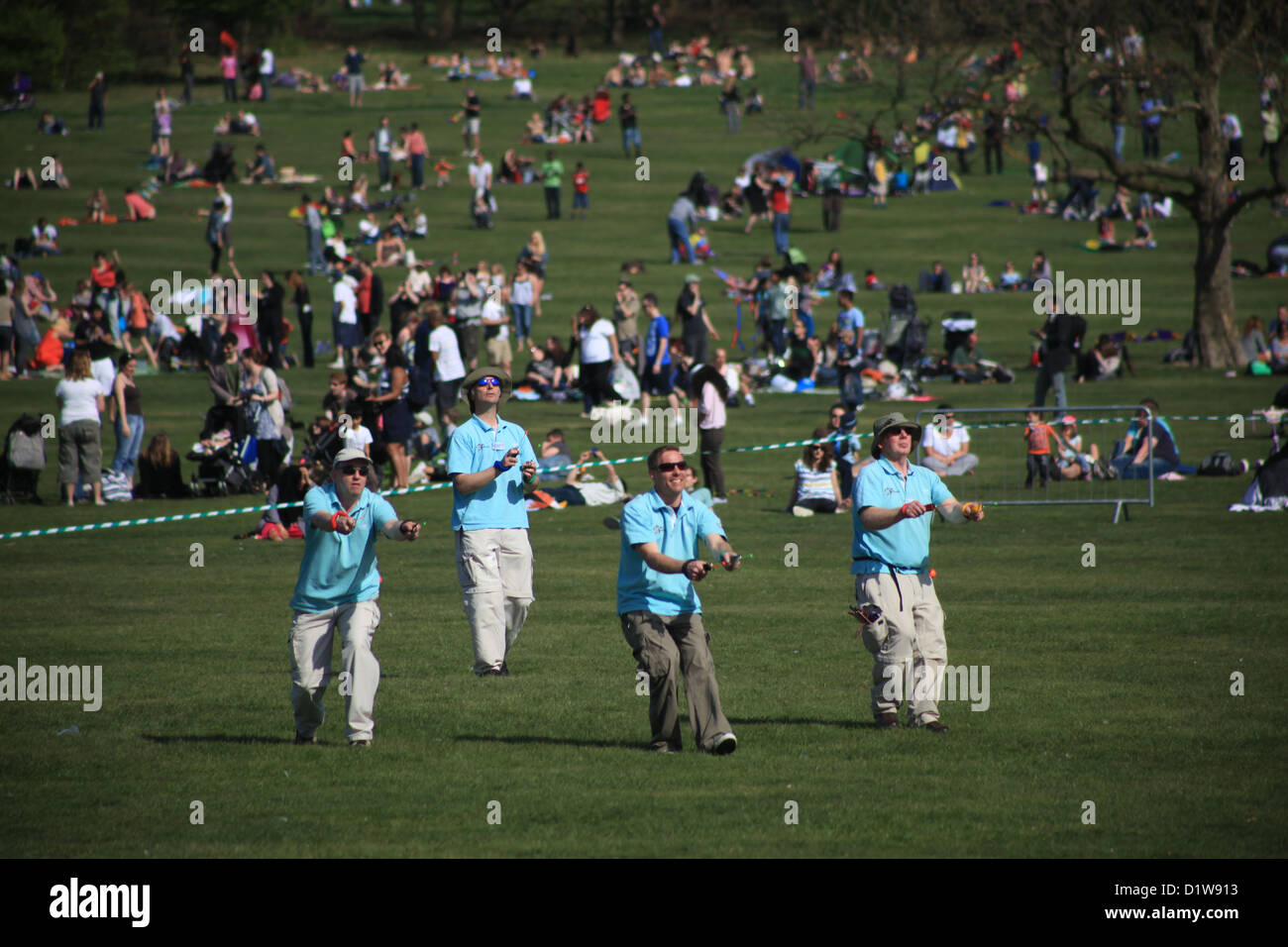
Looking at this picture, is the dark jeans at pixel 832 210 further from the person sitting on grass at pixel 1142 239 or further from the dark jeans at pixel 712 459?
the dark jeans at pixel 712 459

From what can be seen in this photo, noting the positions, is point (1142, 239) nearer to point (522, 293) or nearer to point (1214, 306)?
point (1214, 306)

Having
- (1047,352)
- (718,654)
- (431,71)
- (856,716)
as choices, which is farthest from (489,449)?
(431,71)

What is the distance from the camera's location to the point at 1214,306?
2938 cm

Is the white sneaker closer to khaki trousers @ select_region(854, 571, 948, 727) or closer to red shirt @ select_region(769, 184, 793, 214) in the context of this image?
khaki trousers @ select_region(854, 571, 948, 727)

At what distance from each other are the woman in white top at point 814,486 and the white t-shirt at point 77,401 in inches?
376

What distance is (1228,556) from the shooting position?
15.5 meters

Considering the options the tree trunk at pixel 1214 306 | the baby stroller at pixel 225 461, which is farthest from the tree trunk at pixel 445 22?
the baby stroller at pixel 225 461

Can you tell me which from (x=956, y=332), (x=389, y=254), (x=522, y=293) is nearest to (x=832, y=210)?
(x=389, y=254)

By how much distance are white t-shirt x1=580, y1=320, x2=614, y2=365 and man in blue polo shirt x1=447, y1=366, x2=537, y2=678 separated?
14.3m

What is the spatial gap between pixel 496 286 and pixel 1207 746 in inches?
Result: 867

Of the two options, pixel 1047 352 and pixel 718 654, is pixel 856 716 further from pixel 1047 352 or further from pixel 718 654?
pixel 1047 352

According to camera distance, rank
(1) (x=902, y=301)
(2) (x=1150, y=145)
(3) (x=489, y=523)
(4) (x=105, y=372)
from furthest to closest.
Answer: (2) (x=1150, y=145)
(1) (x=902, y=301)
(4) (x=105, y=372)
(3) (x=489, y=523)

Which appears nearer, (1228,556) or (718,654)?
(718,654)

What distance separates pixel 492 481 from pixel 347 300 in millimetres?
18604
